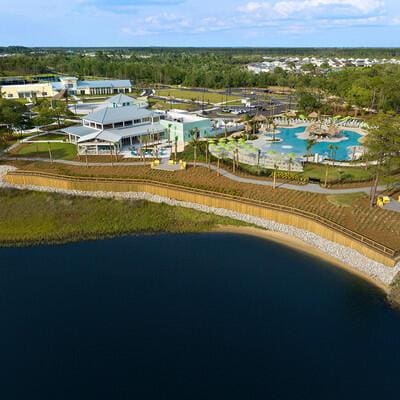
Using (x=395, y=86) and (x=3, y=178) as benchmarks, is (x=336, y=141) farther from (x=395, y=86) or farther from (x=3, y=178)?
(x=3, y=178)

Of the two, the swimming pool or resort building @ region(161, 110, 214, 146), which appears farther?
resort building @ region(161, 110, 214, 146)

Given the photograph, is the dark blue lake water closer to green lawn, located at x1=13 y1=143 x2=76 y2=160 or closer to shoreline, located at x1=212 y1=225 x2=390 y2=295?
shoreline, located at x1=212 y1=225 x2=390 y2=295

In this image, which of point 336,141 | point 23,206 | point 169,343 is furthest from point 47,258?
point 336,141

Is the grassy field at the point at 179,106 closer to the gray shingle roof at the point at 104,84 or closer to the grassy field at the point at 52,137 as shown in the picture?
the gray shingle roof at the point at 104,84

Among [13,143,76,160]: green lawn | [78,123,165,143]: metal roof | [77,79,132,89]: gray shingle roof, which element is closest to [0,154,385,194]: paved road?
[13,143,76,160]: green lawn

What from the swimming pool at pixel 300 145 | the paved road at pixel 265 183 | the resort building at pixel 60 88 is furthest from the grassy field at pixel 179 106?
the paved road at pixel 265 183
